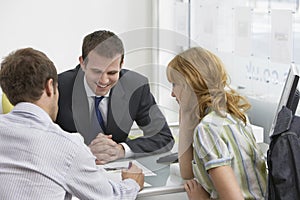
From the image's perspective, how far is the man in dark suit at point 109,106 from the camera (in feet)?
7.00

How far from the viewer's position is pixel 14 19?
3.68 meters

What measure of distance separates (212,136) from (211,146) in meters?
0.03

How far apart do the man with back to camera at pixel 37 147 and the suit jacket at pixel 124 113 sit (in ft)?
1.81

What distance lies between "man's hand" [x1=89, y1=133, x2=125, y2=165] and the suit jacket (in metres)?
0.03

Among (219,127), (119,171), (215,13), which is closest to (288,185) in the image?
(219,127)

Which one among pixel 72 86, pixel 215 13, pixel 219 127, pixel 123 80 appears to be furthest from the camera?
pixel 215 13

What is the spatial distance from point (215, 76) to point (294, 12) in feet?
2.79

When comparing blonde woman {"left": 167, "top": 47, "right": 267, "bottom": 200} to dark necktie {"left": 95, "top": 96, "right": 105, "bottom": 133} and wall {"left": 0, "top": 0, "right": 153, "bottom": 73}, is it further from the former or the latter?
wall {"left": 0, "top": 0, "right": 153, "bottom": 73}

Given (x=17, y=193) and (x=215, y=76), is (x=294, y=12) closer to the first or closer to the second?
(x=215, y=76)

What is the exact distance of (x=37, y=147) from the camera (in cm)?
152

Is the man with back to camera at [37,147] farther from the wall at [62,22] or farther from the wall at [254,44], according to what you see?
the wall at [62,22]

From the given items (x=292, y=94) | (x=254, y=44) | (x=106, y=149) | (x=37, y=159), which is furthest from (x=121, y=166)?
(x=254, y=44)

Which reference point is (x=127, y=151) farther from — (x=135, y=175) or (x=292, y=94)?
(x=292, y=94)

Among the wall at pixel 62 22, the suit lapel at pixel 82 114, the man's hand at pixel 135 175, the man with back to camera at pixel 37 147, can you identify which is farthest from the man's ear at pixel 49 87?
the wall at pixel 62 22
